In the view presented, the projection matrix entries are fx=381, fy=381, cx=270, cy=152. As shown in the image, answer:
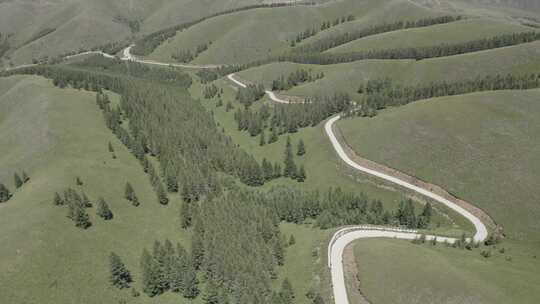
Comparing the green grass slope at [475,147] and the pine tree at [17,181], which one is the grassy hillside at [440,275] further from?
the pine tree at [17,181]

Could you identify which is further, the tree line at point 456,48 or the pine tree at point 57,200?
A: the tree line at point 456,48

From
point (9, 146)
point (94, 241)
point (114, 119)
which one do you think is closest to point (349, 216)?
point (94, 241)

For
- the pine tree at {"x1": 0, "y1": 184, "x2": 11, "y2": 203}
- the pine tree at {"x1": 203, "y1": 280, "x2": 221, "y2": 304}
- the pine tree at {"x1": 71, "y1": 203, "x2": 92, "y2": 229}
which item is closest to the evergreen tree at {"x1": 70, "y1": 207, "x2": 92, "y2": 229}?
the pine tree at {"x1": 71, "y1": 203, "x2": 92, "y2": 229}

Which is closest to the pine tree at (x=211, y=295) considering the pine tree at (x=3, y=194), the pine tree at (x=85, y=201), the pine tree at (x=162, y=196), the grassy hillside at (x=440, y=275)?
the grassy hillside at (x=440, y=275)

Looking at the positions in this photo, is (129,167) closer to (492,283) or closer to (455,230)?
(455,230)

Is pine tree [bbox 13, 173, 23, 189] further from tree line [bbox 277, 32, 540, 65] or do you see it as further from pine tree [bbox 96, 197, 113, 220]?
tree line [bbox 277, 32, 540, 65]

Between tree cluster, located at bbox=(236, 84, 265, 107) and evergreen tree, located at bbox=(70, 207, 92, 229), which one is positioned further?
tree cluster, located at bbox=(236, 84, 265, 107)

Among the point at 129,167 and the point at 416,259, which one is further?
the point at 129,167
